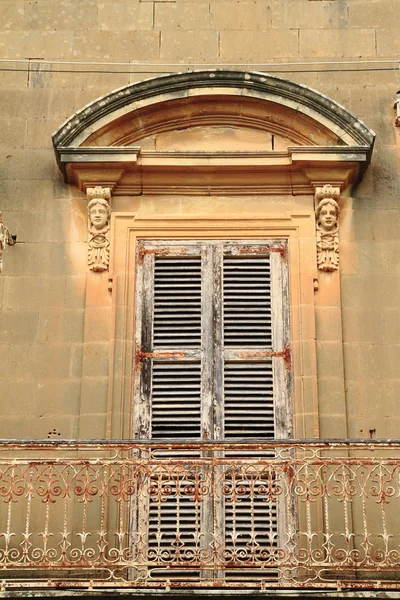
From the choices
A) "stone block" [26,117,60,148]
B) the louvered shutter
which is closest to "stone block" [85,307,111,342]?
the louvered shutter

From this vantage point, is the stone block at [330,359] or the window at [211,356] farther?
the stone block at [330,359]

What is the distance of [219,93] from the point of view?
11141 millimetres

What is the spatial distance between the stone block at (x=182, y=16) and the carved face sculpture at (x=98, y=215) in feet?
6.39

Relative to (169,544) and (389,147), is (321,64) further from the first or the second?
(169,544)

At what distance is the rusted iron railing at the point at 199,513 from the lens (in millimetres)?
9258

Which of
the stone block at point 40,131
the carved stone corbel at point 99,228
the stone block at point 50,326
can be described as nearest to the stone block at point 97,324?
the stone block at point 50,326

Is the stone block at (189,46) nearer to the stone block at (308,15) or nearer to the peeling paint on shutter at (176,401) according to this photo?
the stone block at (308,15)

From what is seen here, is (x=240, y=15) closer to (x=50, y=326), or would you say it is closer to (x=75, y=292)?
(x=75, y=292)

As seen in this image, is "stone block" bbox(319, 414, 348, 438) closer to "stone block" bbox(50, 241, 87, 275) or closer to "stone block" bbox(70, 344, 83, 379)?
"stone block" bbox(70, 344, 83, 379)

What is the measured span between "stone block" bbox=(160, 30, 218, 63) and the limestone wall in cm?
1

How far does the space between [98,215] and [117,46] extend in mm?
1791

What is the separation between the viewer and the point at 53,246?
10945mm

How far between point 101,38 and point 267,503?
459cm

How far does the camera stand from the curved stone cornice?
1096 centimetres
